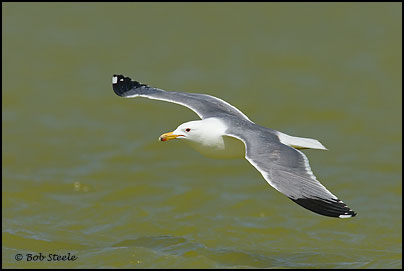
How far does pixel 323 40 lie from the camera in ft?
55.9

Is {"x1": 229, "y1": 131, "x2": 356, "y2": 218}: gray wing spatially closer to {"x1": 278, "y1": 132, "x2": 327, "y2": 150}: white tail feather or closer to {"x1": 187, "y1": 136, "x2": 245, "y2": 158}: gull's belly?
{"x1": 278, "y1": 132, "x2": 327, "y2": 150}: white tail feather

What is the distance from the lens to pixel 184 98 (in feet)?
31.2

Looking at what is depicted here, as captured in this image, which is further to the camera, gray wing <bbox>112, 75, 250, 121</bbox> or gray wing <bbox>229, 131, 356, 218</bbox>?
gray wing <bbox>112, 75, 250, 121</bbox>

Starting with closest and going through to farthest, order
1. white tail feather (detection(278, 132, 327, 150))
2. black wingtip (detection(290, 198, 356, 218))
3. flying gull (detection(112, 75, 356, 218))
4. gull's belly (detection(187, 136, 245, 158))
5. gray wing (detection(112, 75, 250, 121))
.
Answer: black wingtip (detection(290, 198, 356, 218))
flying gull (detection(112, 75, 356, 218))
white tail feather (detection(278, 132, 327, 150))
gull's belly (detection(187, 136, 245, 158))
gray wing (detection(112, 75, 250, 121))

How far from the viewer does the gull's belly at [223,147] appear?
8375 mm

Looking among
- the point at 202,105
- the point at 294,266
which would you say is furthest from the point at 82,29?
the point at 294,266

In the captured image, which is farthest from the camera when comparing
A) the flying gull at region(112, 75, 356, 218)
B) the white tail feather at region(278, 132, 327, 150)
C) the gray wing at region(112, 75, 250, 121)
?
the gray wing at region(112, 75, 250, 121)

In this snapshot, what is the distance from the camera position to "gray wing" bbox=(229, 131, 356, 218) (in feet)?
22.4

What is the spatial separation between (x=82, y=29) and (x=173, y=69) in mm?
2535

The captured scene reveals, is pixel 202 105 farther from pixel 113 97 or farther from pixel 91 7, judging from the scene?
pixel 91 7

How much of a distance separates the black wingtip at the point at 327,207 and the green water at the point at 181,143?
2.41 meters

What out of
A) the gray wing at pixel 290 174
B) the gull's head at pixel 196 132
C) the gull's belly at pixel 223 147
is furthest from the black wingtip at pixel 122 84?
the gray wing at pixel 290 174

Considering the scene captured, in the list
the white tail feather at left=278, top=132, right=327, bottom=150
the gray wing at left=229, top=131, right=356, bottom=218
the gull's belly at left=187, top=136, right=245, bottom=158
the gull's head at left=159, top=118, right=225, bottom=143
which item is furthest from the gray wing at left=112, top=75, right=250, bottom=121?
the gray wing at left=229, top=131, right=356, bottom=218

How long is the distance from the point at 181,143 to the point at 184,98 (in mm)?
4428
